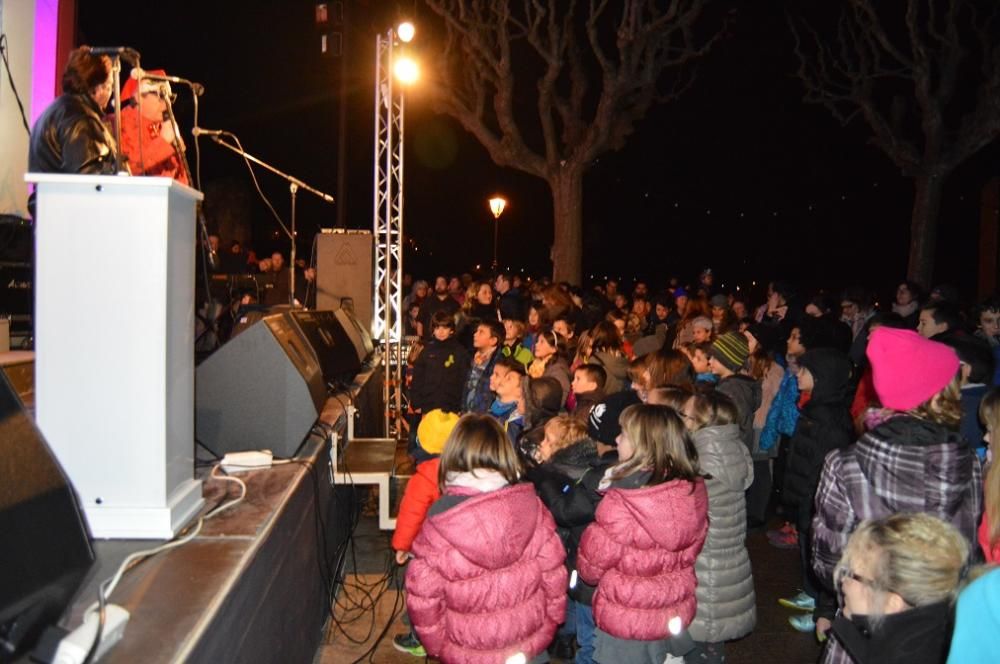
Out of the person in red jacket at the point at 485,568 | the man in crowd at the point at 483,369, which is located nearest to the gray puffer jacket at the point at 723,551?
the person in red jacket at the point at 485,568

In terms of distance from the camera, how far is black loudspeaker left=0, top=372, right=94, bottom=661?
5.10 ft

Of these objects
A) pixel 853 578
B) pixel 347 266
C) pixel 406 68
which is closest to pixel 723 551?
pixel 853 578

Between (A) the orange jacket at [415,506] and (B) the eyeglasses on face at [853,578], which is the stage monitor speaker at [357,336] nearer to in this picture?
(A) the orange jacket at [415,506]

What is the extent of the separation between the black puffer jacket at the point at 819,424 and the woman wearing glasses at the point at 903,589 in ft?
10.1

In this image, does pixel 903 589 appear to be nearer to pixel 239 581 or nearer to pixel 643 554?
pixel 643 554

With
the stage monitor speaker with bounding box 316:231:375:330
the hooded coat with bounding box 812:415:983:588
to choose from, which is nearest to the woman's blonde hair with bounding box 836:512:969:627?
the hooded coat with bounding box 812:415:983:588

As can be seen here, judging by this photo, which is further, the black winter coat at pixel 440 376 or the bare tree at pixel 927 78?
the bare tree at pixel 927 78

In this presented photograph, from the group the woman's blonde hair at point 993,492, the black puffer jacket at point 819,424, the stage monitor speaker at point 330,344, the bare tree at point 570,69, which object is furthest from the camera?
the bare tree at point 570,69

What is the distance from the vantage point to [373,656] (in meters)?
4.52

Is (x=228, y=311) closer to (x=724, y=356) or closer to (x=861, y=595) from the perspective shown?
(x=724, y=356)

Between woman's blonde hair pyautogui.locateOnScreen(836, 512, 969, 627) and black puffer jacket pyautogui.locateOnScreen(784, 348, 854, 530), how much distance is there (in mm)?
3106

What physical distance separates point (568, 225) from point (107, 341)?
14.3m

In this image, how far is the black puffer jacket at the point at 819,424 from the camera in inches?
211

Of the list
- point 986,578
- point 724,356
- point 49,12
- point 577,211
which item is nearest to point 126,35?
point 49,12
